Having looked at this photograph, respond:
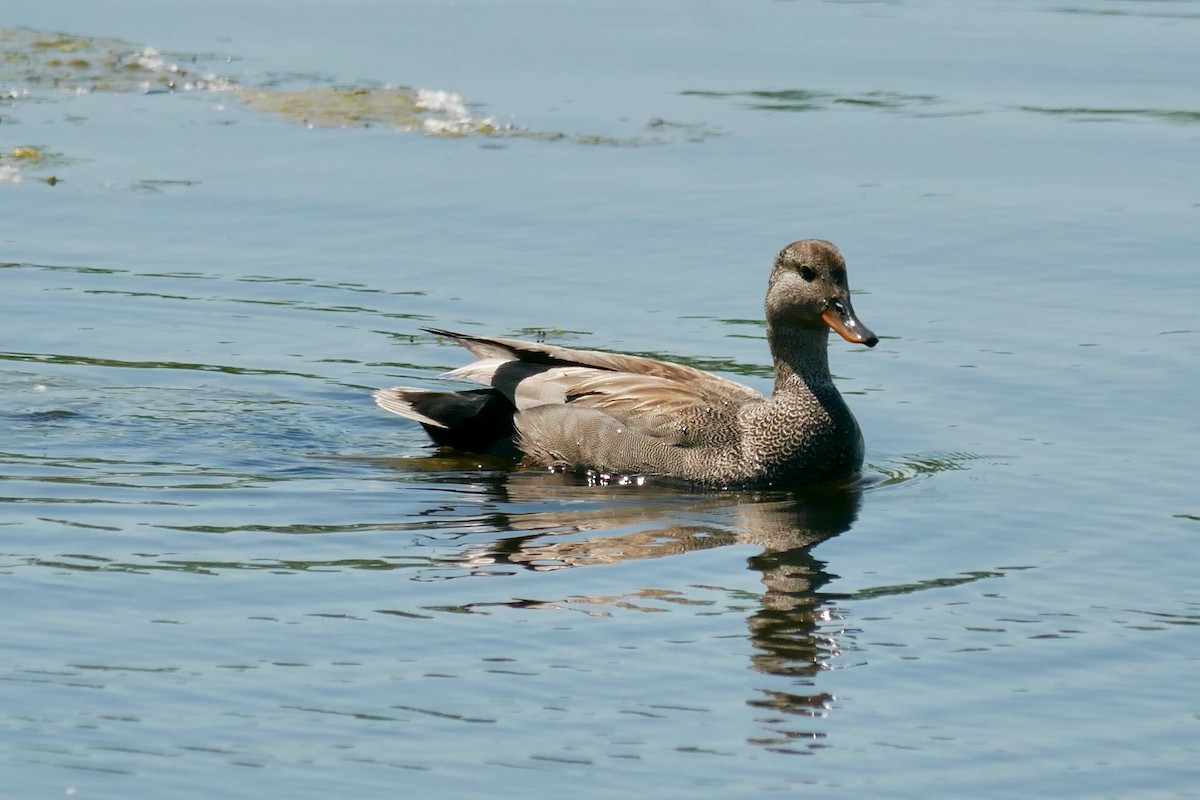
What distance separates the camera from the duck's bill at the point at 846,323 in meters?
11.2

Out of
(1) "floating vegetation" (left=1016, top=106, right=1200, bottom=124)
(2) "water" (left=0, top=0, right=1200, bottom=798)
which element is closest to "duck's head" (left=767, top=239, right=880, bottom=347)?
(2) "water" (left=0, top=0, right=1200, bottom=798)

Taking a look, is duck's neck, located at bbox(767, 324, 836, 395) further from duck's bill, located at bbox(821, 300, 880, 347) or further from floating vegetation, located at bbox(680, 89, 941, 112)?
floating vegetation, located at bbox(680, 89, 941, 112)

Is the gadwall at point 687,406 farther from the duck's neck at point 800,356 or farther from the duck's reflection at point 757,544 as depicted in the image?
the duck's reflection at point 757,544

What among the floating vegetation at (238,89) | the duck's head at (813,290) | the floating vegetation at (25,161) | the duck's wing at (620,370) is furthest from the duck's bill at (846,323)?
the floating vegetation at (25,161)

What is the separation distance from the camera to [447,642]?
8328 mm

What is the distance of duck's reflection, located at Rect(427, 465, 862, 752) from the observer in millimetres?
8023

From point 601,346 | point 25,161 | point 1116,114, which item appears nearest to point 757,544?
point 601,346

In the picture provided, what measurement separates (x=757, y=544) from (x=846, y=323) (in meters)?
1.79

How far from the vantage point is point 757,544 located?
10.1 meters

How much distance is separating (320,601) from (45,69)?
11.7 m

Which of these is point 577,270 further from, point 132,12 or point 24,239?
point 132,12

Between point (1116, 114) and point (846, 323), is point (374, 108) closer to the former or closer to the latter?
point (1116, 114)

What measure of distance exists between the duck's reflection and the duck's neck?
684mm

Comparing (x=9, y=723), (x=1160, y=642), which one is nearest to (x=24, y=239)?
(x=9, y=723)
